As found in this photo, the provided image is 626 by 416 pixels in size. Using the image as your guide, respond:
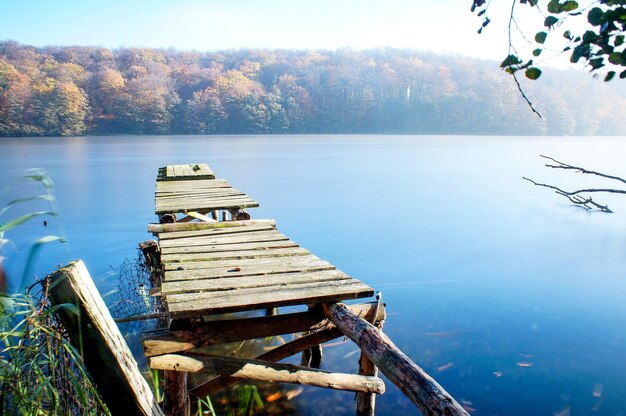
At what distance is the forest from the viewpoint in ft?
240

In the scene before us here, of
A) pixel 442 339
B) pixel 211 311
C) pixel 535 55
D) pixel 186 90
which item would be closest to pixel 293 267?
pixel 211 311

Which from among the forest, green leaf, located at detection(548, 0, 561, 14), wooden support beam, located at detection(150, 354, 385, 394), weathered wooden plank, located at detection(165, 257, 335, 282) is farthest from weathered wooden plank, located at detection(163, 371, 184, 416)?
the forest

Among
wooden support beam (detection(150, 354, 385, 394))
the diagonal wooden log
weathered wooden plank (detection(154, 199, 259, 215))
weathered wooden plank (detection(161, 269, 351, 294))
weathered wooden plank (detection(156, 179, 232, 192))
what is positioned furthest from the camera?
weathered wooden plank (detection(156, 179, 232, 192))

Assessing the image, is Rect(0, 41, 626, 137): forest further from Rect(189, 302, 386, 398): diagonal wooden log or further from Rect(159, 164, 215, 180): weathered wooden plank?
Rect(189, 302, 386, 398): diagonal wooden log

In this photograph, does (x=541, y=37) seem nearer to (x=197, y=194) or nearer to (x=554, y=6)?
(x=554, y=6)

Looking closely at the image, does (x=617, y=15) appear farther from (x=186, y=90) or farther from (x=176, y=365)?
(x=186, y=90)

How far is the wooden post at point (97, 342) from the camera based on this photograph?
1610 millimetres

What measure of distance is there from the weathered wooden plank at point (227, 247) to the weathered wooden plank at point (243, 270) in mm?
489

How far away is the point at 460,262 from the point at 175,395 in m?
9.02

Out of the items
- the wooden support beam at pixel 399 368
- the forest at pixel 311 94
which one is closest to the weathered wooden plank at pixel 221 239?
the wooden support beam at pixel 399 368

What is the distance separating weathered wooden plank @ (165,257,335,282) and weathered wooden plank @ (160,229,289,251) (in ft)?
2.69

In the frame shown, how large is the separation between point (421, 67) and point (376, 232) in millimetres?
78402

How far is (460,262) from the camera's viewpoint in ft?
37.1

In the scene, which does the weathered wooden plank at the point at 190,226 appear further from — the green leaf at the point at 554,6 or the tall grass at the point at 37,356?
the green leaf at the point at 554,6
